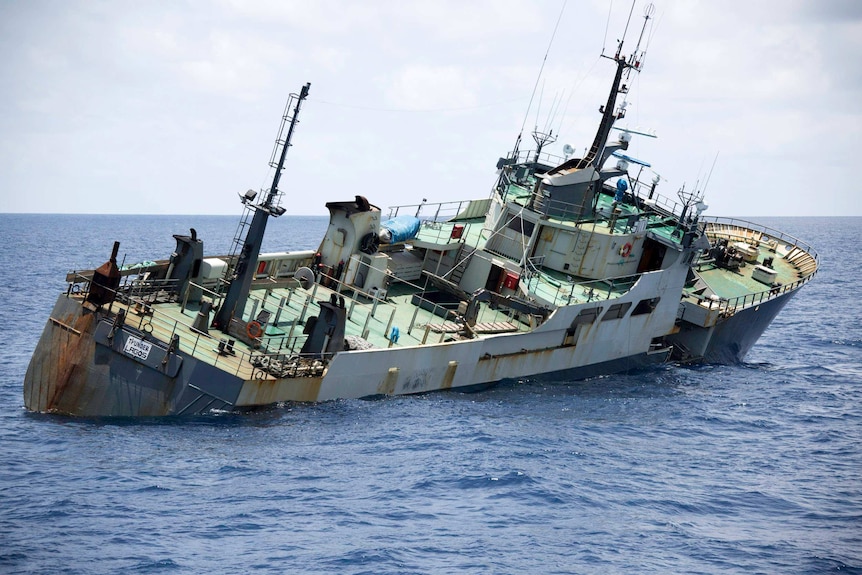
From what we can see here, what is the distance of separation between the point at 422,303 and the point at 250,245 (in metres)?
8.11

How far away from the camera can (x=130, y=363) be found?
24672 mm

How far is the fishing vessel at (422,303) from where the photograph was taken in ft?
81.7

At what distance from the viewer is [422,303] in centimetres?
3309

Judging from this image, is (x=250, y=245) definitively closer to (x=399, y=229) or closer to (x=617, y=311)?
(x=399, y=229)

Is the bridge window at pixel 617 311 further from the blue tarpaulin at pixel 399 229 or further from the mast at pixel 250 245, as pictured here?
the mast at pixel 250 245

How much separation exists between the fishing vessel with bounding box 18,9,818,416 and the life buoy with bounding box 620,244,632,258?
0.17 feet

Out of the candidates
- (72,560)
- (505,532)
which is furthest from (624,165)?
(72,560)

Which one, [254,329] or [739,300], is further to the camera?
[739,300]

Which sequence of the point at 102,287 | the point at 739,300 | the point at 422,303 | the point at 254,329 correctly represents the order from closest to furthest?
the point at 102,287 → the point at 254,329 → the point at 422,303 → the point at 739,300

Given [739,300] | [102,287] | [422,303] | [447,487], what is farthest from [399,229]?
[739,300]

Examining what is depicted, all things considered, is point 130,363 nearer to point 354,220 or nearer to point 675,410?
point 354,220

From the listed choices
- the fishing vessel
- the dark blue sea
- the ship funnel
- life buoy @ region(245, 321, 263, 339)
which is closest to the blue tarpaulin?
the fishing vessel

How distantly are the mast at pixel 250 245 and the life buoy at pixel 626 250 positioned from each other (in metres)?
13.5

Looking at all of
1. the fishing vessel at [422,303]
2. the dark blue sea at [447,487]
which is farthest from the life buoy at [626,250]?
the dark blue sea at [447,487]
